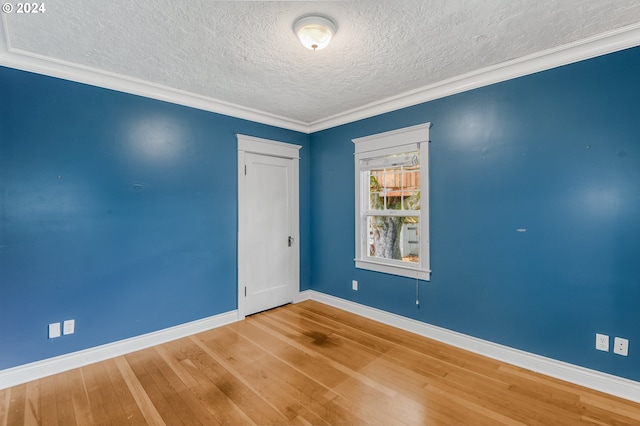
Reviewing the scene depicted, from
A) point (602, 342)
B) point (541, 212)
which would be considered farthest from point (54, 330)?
point (602, 342)

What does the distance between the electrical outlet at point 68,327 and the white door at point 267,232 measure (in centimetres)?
165

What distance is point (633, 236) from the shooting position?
2.17 metres

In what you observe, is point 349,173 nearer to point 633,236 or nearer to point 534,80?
point 534,80

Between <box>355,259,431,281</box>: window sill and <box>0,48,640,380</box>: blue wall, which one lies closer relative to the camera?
<box>0,48,640,380</box>: blue wall

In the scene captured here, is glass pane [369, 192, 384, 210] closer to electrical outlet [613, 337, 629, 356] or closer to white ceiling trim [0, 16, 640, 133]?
white ceiling trim [0, 16, 640, 133]

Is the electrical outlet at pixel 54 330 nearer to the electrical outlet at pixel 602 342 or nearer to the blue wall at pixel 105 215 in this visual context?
the blue wall at pixel 105 215

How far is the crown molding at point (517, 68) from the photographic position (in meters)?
2.18

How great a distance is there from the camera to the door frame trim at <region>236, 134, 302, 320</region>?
150 inches

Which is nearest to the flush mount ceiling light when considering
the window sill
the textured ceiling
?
the textured ceiling

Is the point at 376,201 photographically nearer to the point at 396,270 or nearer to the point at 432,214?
the point at 432,214

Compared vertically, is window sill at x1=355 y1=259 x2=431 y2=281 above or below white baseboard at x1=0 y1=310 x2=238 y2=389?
above

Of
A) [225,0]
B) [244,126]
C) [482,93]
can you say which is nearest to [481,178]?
[482,93]

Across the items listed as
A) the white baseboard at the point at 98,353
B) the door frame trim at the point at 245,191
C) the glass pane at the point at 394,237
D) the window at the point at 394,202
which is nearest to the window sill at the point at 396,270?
the window at the point at 394,202

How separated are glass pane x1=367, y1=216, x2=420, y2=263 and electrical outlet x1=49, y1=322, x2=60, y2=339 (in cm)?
334
